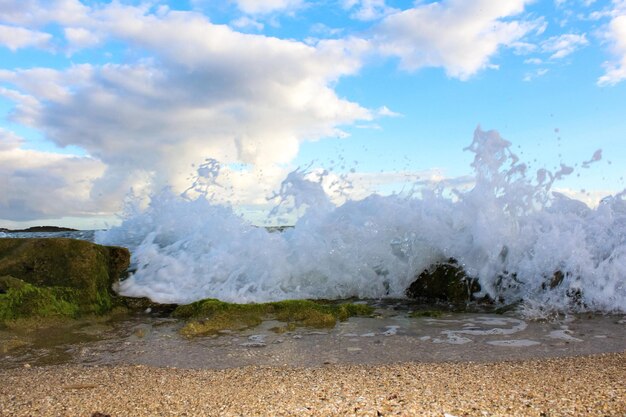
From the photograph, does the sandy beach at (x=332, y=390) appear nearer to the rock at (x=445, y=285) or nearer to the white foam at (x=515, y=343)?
the white foam at (x=515, y=343)

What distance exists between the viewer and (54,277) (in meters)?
6.82

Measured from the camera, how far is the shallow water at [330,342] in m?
4.51

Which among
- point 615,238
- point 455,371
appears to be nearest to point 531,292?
point 615,238

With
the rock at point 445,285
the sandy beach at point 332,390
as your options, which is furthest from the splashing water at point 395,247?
the sandy beach at point 332,390

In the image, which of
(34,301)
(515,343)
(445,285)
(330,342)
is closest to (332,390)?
(330,342)

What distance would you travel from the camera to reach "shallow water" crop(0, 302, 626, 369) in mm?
4512

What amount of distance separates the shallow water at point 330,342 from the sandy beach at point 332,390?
0.34 metres

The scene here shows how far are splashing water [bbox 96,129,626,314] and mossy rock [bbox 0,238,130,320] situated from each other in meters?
0.84

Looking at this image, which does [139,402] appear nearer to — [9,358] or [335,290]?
[9,358]

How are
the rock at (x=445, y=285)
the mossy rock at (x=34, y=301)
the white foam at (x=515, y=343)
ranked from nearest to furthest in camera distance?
1. the white foam at (x=515, y=343)
2. the mossy rock at (x=34, y=301)
3. the rock at (x=445, y=285)

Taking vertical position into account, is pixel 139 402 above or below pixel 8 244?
below

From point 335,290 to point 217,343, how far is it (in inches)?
146

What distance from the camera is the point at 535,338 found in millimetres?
5129

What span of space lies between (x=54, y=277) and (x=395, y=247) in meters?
5.74
